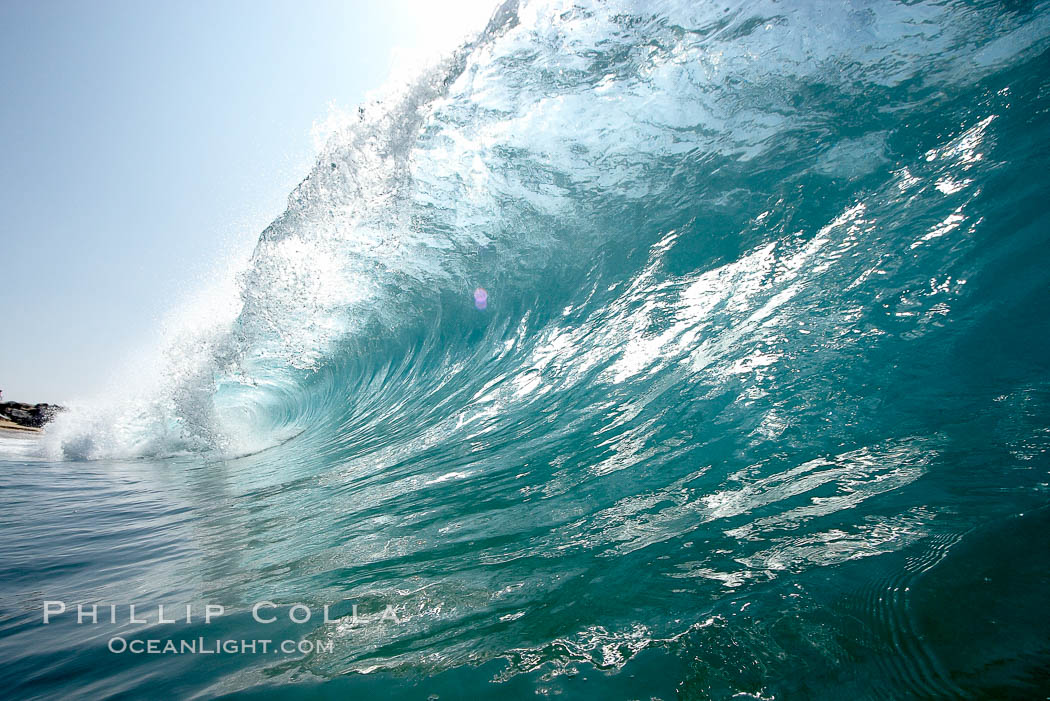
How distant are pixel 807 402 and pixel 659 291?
12.2 ft

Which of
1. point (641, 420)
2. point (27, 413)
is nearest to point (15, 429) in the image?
point (27, 413)

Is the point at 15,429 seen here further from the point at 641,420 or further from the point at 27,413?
the point at 641,420

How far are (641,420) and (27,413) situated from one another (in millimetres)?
31902

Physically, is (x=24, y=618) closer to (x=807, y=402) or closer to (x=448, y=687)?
(x=448, y=687)

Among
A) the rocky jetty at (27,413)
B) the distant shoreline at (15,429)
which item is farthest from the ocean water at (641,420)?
the rocky jetty at (27,413)

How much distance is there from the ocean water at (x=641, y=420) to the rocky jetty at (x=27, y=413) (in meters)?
12.4

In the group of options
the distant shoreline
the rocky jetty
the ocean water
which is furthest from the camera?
the rocky jetty

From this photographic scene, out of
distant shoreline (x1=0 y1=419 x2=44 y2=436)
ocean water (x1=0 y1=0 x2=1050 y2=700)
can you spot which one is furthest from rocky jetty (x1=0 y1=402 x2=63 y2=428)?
ocean water (x1=0 y1=0 x2=1050 y2=700)

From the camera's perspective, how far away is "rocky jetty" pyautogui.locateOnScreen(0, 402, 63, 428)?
19.3 metres

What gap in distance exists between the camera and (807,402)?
3143 mm

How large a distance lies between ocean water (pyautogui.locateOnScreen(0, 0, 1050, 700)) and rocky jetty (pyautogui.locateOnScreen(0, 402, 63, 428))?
12.4 m

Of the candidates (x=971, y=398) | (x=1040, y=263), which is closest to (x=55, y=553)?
(x=971, y=398)

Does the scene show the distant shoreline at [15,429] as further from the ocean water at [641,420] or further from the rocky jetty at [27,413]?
the ocean water at [641,420]

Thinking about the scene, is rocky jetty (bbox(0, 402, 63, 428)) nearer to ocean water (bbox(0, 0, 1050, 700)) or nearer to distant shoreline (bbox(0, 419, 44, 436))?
distant shoreline (bbox(0, 419, 44, 436))
